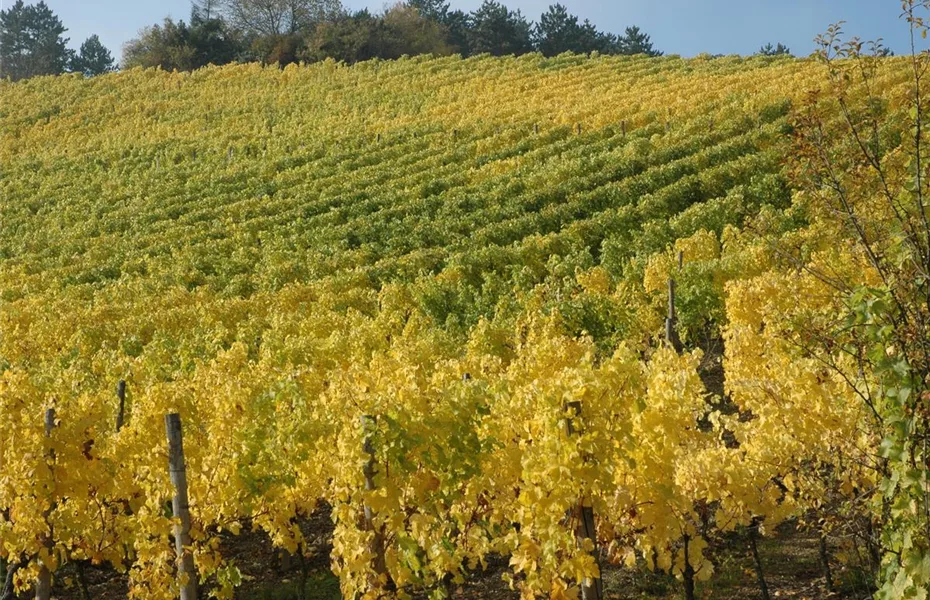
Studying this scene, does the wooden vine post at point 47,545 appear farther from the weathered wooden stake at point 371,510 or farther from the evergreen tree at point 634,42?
the evergreen tree at point 634,42

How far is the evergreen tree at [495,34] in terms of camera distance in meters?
75.2

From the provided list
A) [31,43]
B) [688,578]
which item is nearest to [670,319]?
[688,578]

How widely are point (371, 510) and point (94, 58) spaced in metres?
102

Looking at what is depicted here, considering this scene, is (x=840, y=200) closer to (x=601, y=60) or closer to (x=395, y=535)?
(x=395, y=535)

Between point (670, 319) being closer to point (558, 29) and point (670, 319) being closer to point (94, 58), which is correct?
point (558, 29)

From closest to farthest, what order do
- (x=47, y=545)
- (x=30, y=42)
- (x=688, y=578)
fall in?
1. (x=688, y=578)
2. (x=47, y=545)
3. (x=30, y=42)

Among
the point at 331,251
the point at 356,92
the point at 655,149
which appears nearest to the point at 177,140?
the point at 356,92

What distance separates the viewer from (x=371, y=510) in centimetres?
712

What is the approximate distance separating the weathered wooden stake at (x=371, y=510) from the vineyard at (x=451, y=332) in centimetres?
7

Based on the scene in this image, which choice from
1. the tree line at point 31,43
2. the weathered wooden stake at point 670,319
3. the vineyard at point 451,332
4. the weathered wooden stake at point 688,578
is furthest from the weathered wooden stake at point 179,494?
the tree line at point 31,43

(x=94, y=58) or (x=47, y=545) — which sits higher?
(x=94, y=58)

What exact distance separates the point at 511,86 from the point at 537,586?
43287mm

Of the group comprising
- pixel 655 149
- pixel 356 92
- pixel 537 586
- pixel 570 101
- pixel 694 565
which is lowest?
pixel 694 565

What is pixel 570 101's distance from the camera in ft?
137
